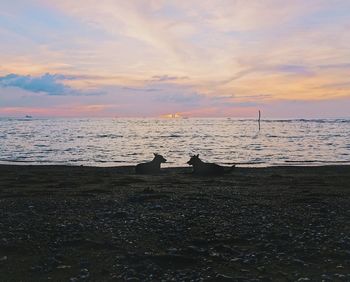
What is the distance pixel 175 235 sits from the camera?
895cm

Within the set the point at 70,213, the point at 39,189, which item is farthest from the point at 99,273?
the point at 39,189

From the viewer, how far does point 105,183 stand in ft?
59.5

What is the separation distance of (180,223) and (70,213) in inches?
122

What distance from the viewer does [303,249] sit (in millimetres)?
7871

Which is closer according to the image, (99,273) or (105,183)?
(99,273)

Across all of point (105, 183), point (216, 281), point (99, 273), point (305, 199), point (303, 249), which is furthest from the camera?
point (105, 183)

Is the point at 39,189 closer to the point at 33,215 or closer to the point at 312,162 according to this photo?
the point at 33,215

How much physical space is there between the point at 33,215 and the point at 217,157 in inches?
1063

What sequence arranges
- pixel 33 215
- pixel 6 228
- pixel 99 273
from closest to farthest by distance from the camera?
pixel 99 273
pixel 6 228
pixel 33 215

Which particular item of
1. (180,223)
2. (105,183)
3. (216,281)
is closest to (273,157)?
(105,183)

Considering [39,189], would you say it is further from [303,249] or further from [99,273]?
[303,249]

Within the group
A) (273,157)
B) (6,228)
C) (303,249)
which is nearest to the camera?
(303,249)

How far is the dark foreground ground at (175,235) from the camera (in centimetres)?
696

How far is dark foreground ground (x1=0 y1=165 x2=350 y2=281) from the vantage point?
696 cm
